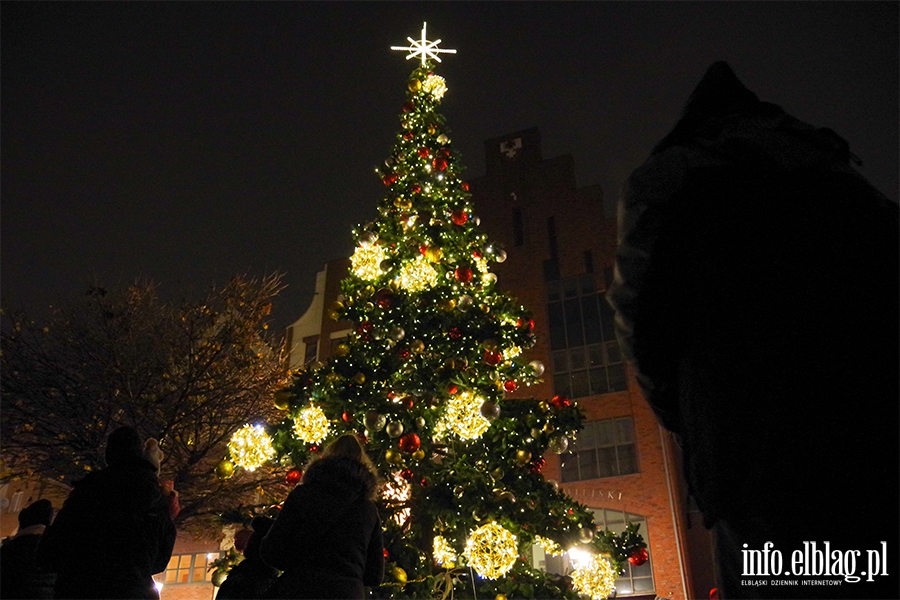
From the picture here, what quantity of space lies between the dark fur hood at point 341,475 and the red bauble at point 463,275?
3528mm

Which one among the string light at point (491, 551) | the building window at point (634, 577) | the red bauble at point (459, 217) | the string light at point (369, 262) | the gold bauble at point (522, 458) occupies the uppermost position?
the red bauble at point (459, 217)

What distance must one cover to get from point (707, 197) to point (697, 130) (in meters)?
0.29

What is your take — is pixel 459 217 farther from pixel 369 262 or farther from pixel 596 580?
pixel 596 580

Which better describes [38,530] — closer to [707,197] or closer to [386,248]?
Result: [386,248]

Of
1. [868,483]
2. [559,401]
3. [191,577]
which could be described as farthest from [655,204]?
[191,577]

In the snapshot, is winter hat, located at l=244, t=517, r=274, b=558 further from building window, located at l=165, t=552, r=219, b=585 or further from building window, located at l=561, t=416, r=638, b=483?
building window, located at l=165, t=552, r=219, b=585

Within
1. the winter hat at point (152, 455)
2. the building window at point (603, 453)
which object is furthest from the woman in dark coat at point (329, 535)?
the building window at point (603, 453)

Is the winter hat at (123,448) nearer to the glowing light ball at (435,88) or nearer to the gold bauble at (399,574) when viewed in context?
the gold bauble at (399,574)

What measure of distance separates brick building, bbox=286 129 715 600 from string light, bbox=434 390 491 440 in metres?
8.14

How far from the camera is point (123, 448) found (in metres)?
3.36

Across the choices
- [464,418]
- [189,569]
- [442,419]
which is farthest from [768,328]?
[189,569]

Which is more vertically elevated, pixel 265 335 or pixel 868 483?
pixel 265 335

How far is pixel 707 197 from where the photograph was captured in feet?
4.87

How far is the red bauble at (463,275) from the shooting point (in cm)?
659
